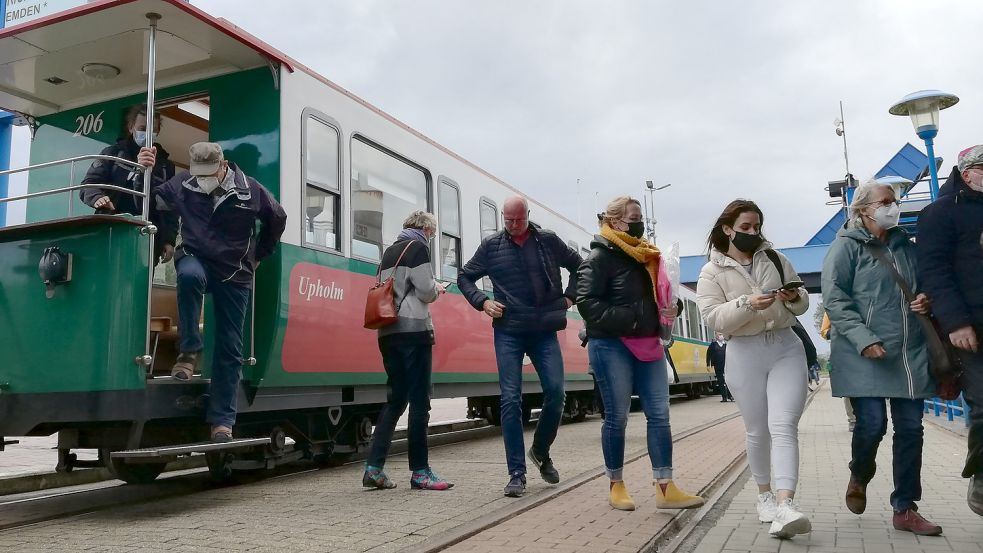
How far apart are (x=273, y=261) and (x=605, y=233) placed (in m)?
2.65

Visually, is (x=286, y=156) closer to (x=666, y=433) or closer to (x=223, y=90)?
(x=223, y=90)

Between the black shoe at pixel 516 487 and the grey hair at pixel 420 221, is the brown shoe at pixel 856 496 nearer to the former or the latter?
the black shoe at pixel 516 487

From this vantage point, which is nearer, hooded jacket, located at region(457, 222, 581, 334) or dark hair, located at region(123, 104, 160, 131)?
hooded jacket, located at region(457, 222, 581, 334)

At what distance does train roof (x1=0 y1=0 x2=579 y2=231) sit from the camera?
553 cm

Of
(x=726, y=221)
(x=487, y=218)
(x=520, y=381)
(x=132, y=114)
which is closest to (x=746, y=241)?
(x=726, y=221)

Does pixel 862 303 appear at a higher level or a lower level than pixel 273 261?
lower

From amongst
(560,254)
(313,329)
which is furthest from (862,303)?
(313,329)

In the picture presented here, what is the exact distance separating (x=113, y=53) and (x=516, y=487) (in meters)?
4.45

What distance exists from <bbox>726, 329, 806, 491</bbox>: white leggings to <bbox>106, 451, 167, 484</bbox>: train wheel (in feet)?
13.6

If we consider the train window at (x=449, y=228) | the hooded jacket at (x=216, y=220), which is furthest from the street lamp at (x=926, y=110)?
the hooded jacket at (x=216, y=220)

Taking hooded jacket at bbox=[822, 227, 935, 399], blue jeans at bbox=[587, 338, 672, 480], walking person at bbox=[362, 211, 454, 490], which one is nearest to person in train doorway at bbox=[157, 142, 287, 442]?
walking person at bbox=[362, 211, 454, 490]

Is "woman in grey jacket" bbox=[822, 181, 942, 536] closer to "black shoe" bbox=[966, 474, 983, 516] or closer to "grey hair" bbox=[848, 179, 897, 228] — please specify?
"grey hair" bbox=[848, 179, 897, 228]

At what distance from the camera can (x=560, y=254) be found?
5.86 meters

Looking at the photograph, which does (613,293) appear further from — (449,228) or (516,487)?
(449,228)
